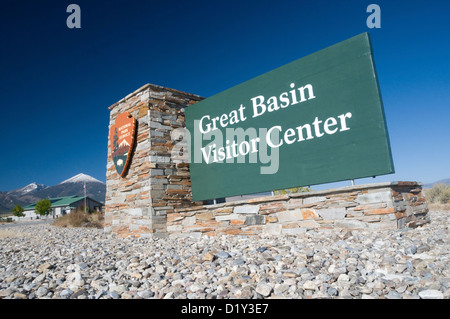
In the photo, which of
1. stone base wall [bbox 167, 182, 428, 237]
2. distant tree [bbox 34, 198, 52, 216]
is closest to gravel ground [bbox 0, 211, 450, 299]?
stone base wall [bbox 167, 182, 428, 237]

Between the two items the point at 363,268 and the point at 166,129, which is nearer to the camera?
the point at 363,268

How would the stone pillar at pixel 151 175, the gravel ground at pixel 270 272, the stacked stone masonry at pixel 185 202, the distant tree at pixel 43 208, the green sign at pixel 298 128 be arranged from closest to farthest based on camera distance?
the gravel ground at pixel 270 272 < the stacked stone masonry at pixel 185 202 < the green sign at pixel 298 128 < the stone pillar at pixel 151 175 < the distant tree at pixel 43 208

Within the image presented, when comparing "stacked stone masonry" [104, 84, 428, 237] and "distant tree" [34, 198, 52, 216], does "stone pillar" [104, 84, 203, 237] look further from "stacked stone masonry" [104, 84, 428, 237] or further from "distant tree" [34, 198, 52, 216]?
"distant tree" [34, 198, 52, 216]

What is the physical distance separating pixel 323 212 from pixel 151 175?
14.5ft

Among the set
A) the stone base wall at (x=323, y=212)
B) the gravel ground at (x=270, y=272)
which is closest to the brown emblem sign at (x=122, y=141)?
the stone base wall at (x=323, y=212)

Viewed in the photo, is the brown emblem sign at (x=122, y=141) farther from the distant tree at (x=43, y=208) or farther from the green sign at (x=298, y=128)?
the distant tree at (x=43, y=208)

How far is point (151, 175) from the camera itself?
722 cm

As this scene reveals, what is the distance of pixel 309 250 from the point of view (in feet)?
12.0

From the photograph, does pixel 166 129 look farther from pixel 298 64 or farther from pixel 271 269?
pixel 271 269

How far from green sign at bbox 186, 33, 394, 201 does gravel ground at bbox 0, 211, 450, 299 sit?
1.44 metres

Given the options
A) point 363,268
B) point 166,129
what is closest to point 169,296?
point 363,268

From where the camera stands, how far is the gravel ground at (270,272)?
101 inches

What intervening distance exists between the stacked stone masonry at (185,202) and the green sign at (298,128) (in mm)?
518
